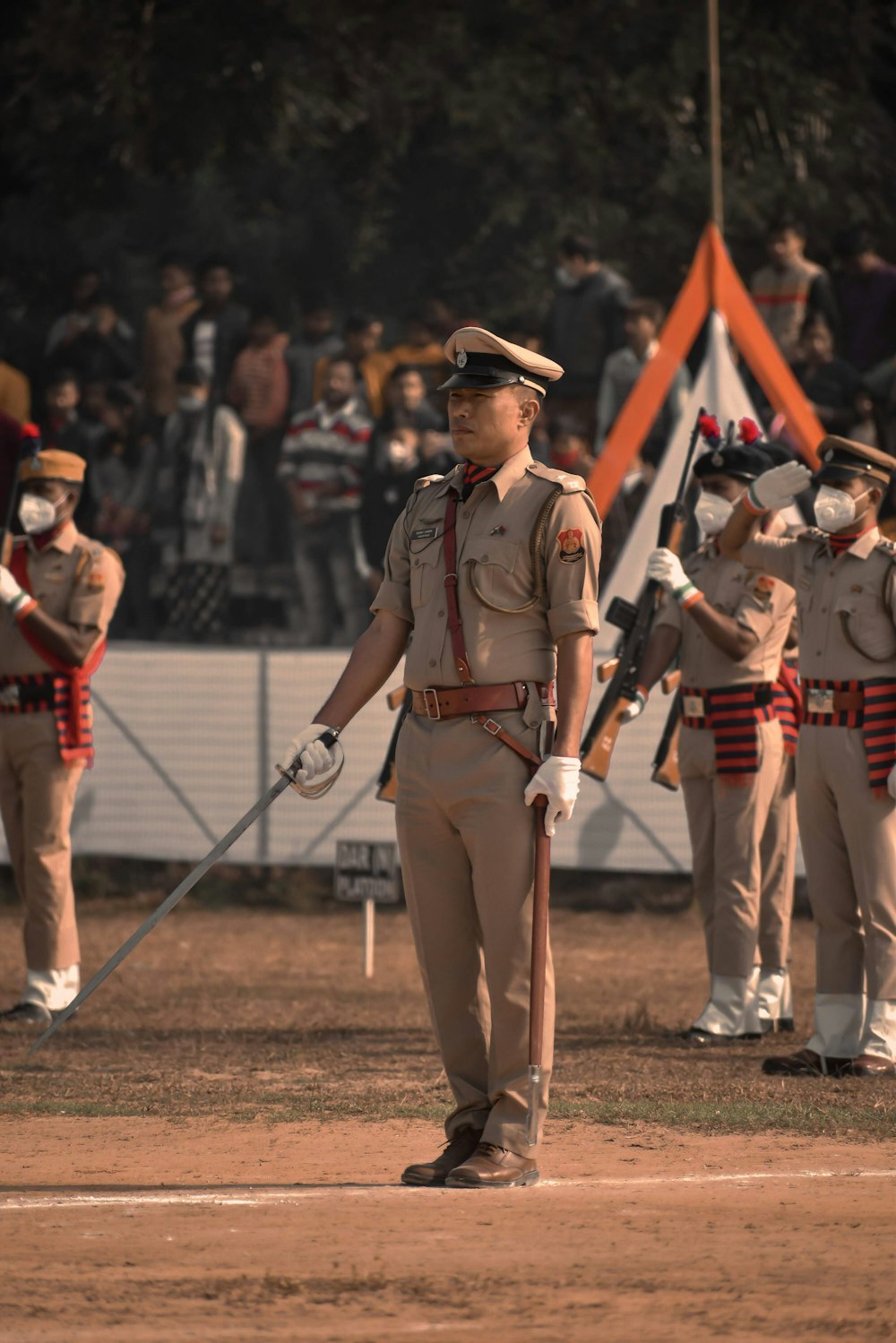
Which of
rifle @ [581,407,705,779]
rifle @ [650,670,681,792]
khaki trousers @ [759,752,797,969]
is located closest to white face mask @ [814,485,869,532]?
rifle @ [581,407,705,779]

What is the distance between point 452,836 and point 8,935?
731cm

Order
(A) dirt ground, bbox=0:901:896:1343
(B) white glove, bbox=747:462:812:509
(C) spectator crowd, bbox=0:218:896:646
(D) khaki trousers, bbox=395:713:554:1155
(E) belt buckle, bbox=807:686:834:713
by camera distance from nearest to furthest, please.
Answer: (A) dirt ground, bbox=0:901:896:1343, (D) khaki trousers, bbox=395:713:554:1155, (E) belt buckle, bbox=807:686:834:713, (B) white glove, bbox=747:462:812:509, (C) spectator crowd, bbox=0:218:896:646

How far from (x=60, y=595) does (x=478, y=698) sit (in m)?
4.01

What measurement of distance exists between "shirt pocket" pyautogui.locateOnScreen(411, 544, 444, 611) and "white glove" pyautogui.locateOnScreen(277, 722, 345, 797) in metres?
0.45

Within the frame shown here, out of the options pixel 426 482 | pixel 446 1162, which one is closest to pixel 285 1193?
pixel 446 1162

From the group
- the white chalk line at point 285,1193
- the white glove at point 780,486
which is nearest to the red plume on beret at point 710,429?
the white glove at point 780,486

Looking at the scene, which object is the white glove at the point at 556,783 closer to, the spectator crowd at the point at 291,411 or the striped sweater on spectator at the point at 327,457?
the spectator crowd at the point at 291,411

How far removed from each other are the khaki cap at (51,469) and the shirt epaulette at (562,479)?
386 centimetres

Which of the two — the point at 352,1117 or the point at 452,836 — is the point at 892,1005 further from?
the point at 452,836

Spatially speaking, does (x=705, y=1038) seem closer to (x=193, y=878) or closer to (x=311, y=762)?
(x=193, y=878)

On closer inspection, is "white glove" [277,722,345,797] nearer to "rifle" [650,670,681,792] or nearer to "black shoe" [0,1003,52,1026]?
"black shoe" [0,1003,52,1026]

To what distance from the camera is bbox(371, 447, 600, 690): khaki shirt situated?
5.82 m

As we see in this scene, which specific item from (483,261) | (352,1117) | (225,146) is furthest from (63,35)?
(352,1117)

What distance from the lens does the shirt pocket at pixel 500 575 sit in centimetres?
584
